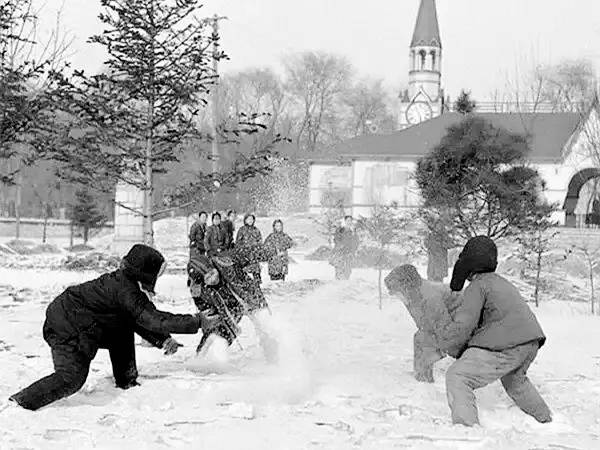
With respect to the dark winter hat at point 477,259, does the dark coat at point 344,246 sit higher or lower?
lower

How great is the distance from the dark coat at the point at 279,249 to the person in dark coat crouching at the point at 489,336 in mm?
10484

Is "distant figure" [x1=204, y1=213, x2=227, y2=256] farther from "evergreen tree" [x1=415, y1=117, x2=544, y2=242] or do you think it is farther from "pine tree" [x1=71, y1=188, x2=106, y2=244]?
"pine tree" [x1=71, y1=188, x2=106, y2=244]

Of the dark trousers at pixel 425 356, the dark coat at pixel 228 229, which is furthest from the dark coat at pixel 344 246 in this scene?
the dark trousers at pixel 425 356

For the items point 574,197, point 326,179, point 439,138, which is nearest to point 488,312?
point 439,138

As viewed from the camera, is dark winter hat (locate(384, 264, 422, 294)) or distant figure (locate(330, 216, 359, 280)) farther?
distant figure (locate(330, 216, 359, 280))

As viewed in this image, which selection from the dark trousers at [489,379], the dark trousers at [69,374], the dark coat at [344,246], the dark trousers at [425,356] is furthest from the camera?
the dark coat at [344,246]

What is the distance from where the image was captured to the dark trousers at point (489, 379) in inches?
236

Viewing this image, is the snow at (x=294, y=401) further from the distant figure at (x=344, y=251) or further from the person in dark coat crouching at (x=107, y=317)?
the distant figure at (x=344, y=251)

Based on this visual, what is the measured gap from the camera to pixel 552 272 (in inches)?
888

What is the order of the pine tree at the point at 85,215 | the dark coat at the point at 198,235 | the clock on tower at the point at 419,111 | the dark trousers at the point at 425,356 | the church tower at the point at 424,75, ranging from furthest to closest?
the church tower at the point at 424,75 → the clock on tower at the point at 419,111 → the pine tree at the point at 85,215 → the dark coat at the point at 198,235 → the dark trousers at the point at 425,356

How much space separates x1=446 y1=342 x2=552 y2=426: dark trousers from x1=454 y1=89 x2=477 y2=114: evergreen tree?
44.1m

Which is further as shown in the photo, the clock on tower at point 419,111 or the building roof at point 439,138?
the clock on tower at point 419,111

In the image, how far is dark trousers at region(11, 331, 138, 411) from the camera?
6105mm

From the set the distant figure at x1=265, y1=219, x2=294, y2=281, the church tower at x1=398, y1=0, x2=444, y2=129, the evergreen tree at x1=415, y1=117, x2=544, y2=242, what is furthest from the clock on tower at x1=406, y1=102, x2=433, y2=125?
the evergreen tree at x1=415, y1=117, x2=544, y2=242
